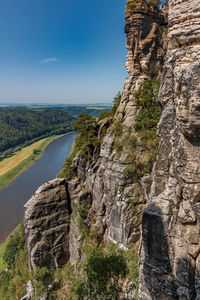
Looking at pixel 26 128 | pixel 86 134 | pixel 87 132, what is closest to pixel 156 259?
pixel 86 134

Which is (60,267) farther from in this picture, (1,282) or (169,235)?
(169,235)

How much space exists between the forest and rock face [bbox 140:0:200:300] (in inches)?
3363

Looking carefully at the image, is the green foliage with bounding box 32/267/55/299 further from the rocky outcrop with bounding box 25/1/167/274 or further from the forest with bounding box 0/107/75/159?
the forest with bounding box 0/107/75/159

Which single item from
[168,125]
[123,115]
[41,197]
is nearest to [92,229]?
[41,197]

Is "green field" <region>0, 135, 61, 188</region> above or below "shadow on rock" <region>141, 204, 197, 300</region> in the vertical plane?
below

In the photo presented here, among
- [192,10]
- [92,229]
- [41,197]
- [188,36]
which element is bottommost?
[92,229]

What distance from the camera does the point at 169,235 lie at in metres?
6.46

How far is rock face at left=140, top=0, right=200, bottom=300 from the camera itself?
18.7 feet

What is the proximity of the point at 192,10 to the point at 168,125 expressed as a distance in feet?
12.9

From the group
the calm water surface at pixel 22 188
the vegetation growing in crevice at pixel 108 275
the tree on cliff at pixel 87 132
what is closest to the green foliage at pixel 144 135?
the tree on cliff at pixel 87 132

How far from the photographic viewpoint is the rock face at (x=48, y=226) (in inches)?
714

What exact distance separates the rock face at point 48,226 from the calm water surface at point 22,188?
18.9 meters

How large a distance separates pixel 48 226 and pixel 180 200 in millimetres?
16015

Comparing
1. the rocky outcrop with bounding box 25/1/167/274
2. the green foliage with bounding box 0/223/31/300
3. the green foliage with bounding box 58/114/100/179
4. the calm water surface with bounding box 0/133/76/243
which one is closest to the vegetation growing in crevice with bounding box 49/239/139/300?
the rocky outcrop with bounding box 25/1/167/274
